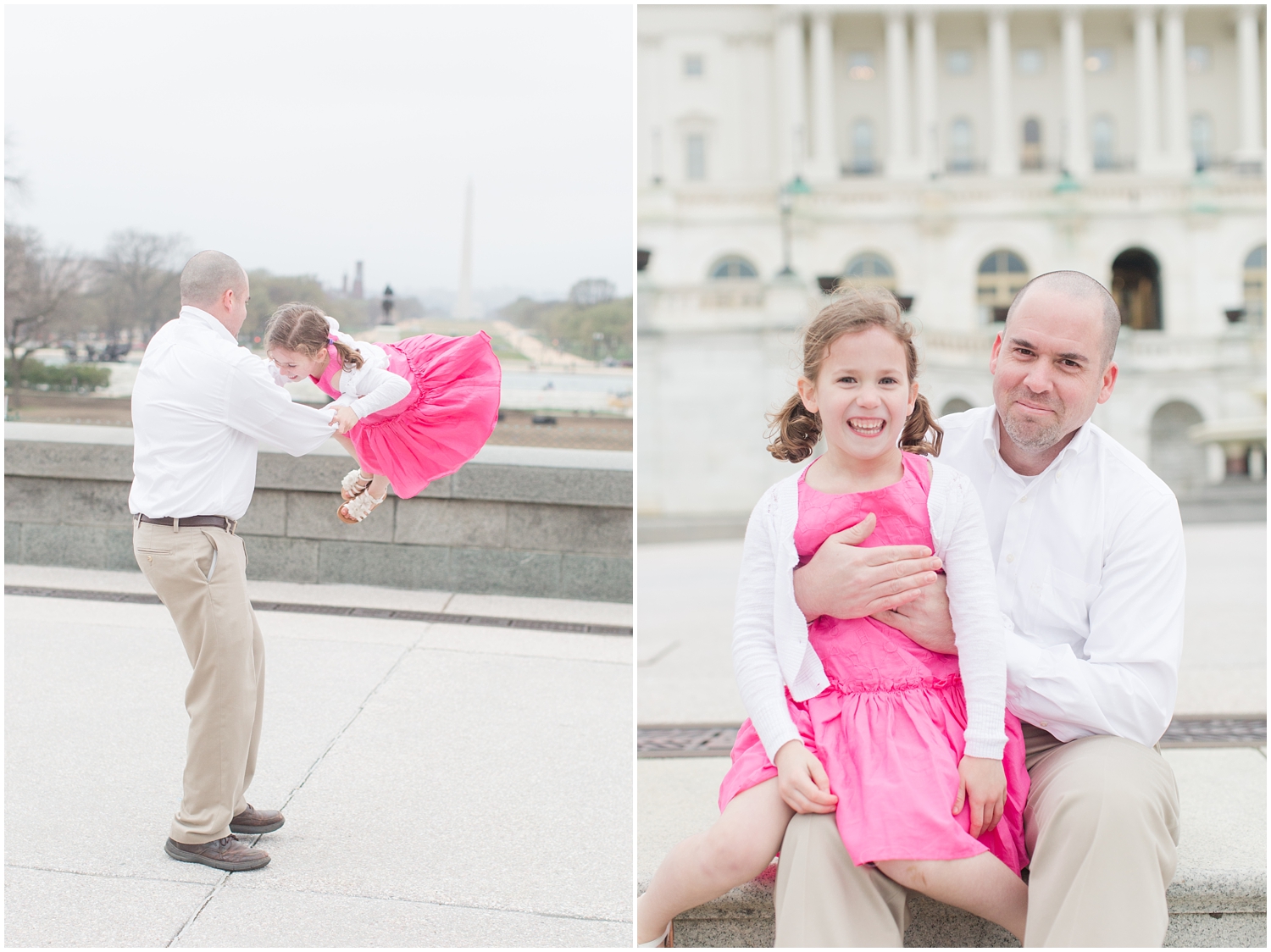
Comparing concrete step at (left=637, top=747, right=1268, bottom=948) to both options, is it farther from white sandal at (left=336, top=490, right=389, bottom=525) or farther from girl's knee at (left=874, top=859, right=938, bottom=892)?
white sandal at (left=336, top=490, right=389, bottom=525)

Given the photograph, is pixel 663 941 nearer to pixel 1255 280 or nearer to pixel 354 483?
pixel 354 483

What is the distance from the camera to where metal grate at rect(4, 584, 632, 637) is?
7090 millimetres

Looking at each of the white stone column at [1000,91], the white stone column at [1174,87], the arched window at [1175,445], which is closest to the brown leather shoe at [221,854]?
the arched window at [1175,445]

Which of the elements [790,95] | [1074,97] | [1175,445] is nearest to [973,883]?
[1175,445]

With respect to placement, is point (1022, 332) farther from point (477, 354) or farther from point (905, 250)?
point (905, 250)

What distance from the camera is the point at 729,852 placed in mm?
2693

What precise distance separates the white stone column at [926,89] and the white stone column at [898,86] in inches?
21.2

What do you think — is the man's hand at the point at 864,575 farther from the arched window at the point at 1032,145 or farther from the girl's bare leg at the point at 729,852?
the arched window at the point at 1032,145

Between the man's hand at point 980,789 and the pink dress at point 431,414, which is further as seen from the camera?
the pink dress at point 431,414

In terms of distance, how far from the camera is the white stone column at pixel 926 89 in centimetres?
5016

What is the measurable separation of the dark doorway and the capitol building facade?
0.11 metres

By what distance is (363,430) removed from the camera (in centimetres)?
415

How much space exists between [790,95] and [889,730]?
172ft

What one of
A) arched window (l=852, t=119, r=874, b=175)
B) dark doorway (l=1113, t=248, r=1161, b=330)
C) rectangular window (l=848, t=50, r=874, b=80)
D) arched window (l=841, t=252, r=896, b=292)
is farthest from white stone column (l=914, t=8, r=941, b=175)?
dark doorway (l=1113, t=248, r=1161, b=330)
